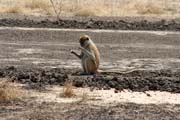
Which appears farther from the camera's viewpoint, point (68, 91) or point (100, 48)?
point (100, 48)

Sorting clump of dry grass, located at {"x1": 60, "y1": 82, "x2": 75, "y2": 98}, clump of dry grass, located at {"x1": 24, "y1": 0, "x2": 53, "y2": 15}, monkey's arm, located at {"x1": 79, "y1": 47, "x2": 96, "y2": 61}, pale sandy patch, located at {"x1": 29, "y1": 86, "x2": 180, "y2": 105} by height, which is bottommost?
pale sandy patch, located at {"x1": 29, "y1": 86, "x2": 180, "y2": 105}

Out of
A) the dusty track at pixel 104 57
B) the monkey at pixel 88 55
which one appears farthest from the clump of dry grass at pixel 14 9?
the monkey at pixel 88 55

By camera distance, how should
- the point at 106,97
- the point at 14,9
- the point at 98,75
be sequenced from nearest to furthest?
the point at 106,97
the point at 98,75
the point at 14,9

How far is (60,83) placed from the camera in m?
15.0

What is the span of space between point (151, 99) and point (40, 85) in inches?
113

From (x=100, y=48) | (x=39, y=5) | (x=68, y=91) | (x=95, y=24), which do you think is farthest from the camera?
(x=39, y=5)

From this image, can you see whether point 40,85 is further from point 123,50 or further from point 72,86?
point 123,50

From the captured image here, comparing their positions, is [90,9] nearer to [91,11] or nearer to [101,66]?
[91,11]

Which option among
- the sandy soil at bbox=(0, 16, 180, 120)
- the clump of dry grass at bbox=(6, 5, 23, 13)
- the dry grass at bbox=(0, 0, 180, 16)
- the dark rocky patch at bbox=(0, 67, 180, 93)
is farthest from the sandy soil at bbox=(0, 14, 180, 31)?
the dark rocky patch at bbox=(0, 67, 180, 93)

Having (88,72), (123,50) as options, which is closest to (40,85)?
(88,72)

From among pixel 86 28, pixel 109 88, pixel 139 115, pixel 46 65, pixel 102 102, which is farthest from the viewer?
pixel 86 28

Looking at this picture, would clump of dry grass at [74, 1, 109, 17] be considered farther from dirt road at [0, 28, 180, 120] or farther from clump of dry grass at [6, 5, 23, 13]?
dirt road at [0, 28, 180, 120]

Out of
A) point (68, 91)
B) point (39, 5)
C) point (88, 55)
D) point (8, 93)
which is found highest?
point (88, 55)

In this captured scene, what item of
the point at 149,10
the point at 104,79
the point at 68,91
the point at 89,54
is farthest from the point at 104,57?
the point at 149,10
